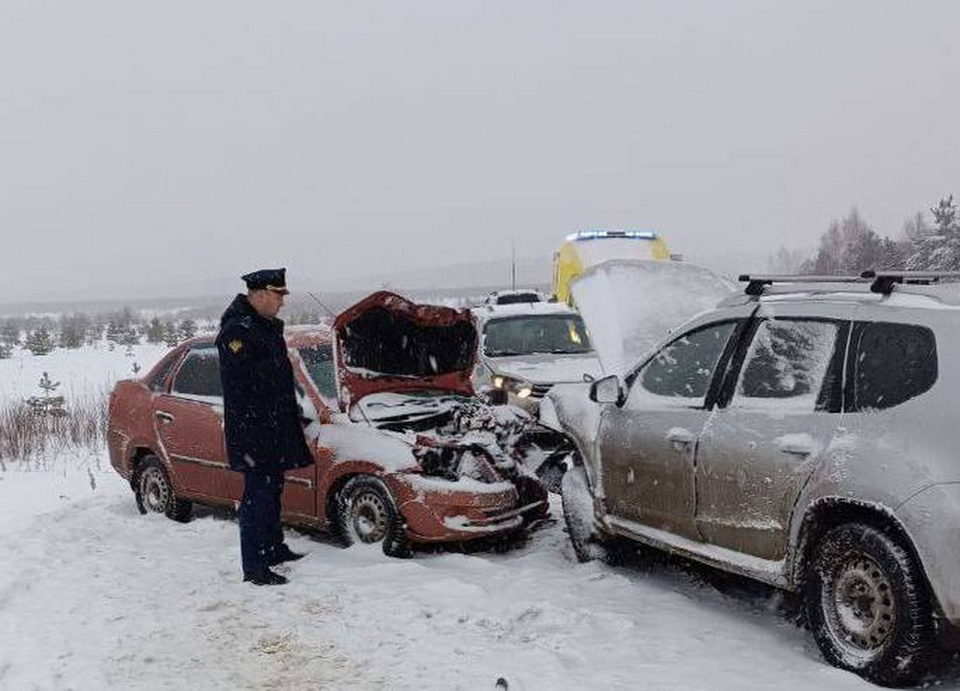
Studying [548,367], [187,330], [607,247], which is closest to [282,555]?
[548,367]

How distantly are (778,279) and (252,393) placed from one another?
136 inches

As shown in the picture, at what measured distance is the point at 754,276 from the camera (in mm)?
5262

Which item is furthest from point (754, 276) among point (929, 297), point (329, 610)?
point (329, 610)

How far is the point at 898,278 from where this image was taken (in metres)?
4.54

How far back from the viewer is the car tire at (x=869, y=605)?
3.94m

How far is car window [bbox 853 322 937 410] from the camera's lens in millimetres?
4086

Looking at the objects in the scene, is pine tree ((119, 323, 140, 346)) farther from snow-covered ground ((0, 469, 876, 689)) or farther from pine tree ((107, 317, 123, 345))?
snow-covered ground ((0, 469, 876, 689))

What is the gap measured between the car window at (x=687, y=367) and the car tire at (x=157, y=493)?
13.9ft

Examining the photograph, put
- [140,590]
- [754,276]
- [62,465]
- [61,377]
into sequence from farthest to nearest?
[61,377] < [62,465] < [140,590] < [754,276]

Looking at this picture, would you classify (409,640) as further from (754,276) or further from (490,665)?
(754,276)

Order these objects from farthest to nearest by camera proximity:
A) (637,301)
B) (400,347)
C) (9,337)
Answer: (9,337) → (637,301) → (400,347)

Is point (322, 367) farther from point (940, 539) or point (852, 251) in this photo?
point (852, 251)

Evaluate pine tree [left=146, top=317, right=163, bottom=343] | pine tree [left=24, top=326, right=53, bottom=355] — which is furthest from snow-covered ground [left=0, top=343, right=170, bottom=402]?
pine tree [left=146, top=317, right=163, bottom=343]

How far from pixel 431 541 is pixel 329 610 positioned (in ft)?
3.55
